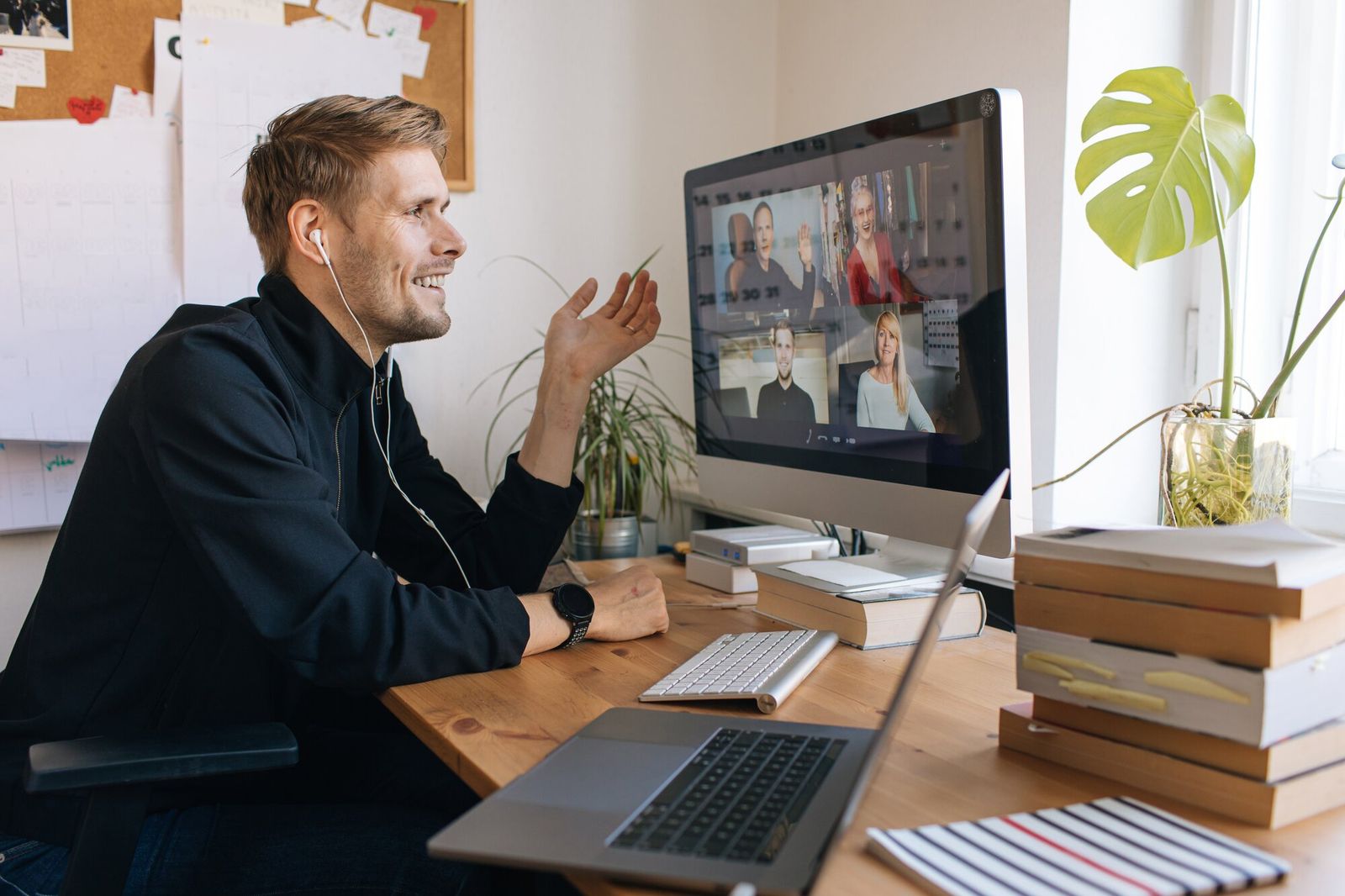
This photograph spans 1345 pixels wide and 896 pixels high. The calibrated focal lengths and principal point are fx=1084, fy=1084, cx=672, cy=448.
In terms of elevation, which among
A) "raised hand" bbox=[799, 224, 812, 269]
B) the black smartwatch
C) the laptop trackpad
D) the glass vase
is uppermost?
"raised hand" bbox=[799, 224, 812, 269]

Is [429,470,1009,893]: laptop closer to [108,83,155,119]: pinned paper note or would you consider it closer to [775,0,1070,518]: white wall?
[775,0,1070,518]: white wall

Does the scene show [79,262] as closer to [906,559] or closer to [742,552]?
[742,552]

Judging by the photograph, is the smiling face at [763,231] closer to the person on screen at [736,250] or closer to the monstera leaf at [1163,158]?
the person on screen at [736,250]

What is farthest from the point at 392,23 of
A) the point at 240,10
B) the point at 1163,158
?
the point at 1163,158

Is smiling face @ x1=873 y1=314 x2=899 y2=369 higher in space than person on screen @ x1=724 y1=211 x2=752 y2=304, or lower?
lower

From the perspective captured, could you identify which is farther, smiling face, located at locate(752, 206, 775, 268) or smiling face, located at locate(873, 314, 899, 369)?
smiling face, located at locate(752, 206, 775, 268)

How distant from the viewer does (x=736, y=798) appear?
0.79 meters

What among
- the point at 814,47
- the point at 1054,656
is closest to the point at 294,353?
the point at 1054,656

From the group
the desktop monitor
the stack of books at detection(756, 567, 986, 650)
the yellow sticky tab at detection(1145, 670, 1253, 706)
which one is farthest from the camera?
the stack of books at detection(756, 567, 986, 650)

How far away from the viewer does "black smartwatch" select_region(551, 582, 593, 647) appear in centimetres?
132

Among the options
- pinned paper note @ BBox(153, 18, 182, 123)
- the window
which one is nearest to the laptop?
the window

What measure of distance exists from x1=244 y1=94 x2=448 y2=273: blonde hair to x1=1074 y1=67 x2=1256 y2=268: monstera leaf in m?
0.91

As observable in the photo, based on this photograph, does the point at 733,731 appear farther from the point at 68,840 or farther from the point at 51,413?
the point at 51,413

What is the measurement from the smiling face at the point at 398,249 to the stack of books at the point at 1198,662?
3.10ft
